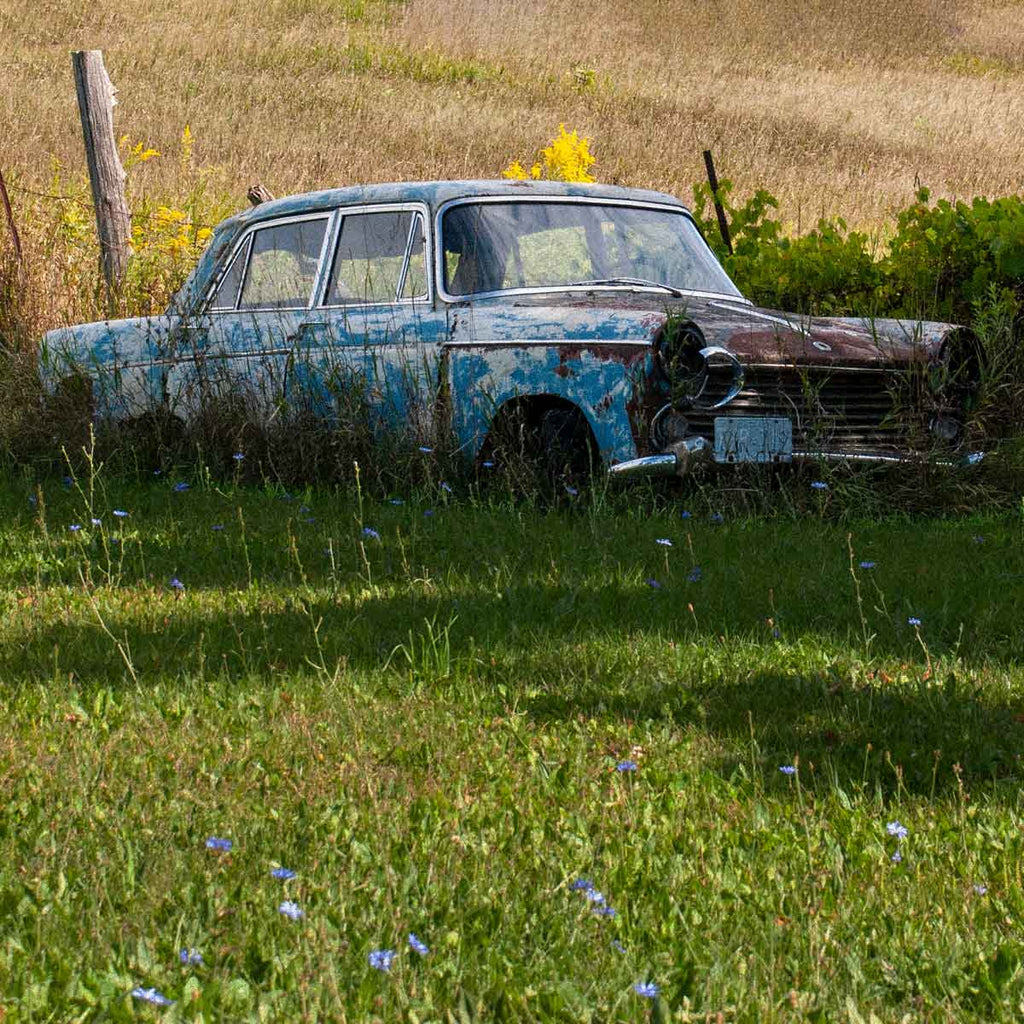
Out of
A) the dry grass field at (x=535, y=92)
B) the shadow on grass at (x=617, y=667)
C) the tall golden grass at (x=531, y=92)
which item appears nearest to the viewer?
the shadow on grass at (x=617, y=667)

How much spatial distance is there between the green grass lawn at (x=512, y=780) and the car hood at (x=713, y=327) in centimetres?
94

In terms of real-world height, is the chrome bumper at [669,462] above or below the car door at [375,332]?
below

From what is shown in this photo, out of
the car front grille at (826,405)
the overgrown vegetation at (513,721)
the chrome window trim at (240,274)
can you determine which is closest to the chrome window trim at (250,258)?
the chrome window trim at (240,274)

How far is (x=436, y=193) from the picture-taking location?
6.49m

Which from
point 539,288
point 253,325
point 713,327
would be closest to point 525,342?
point 539,288

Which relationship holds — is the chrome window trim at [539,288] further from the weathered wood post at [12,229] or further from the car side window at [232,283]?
the weathered wood post at [12,229]

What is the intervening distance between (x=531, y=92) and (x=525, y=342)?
84.7ft

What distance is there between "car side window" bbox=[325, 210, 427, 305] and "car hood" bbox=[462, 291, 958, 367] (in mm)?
411

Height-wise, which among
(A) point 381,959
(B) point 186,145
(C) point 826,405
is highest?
(B) point 186,145

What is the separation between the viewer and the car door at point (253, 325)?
682 centimetres

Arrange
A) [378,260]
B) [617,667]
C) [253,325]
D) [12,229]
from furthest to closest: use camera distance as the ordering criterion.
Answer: [12,229] → [253,325] → [378,260] → [617,667]

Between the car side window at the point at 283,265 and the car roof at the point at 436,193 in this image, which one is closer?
the car roof at the point at 436,193

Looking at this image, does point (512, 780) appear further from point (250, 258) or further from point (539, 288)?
point (250, 258)

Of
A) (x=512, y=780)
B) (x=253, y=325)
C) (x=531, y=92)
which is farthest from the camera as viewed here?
(x=531, y=92)
